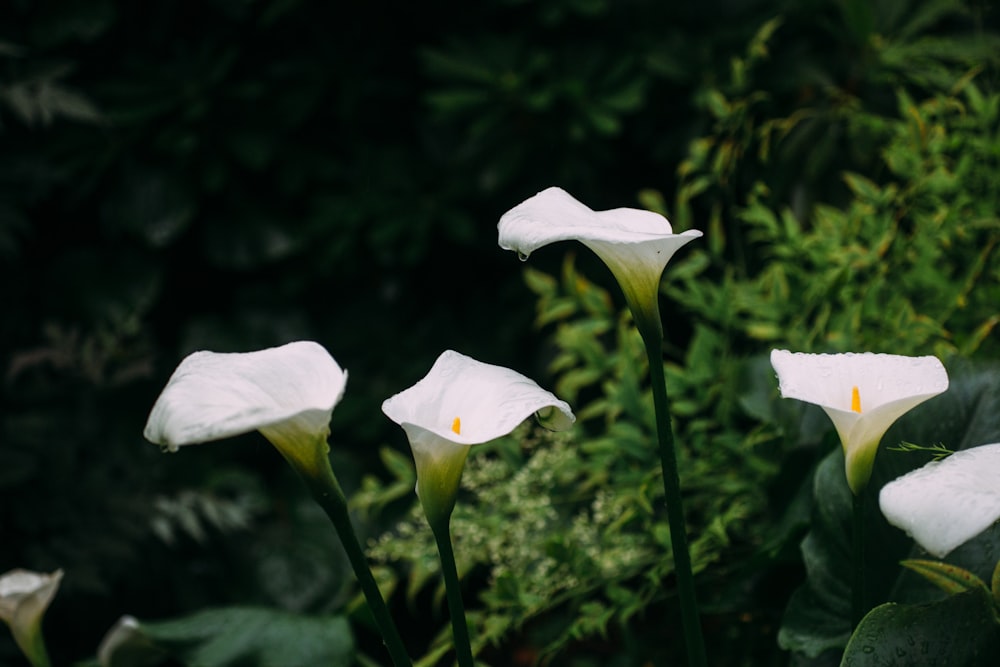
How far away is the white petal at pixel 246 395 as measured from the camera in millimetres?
395

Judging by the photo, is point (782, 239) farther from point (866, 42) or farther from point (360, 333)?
point (360, 333)

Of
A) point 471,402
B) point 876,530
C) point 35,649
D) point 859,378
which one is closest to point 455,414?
point 471,402

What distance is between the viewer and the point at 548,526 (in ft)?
3.00

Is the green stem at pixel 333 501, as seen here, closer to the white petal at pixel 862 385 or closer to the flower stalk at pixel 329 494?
the flower stalk at pixel 329 494

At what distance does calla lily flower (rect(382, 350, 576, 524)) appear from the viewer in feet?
1.45

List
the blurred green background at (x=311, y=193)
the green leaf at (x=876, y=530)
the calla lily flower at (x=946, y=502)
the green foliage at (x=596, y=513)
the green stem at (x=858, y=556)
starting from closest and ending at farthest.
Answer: the calla lily flower at (x=946, y=502)
the green stem at (x=858, y=556)
the green leaf at (x=876, y=530)
the green foliage at (x=596, y=513)
the blurred green background at (x=311, y=193)

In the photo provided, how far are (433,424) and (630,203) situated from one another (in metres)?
1.25

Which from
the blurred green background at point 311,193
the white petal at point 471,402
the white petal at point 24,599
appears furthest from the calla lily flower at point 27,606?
the blurred green background at point 311,193

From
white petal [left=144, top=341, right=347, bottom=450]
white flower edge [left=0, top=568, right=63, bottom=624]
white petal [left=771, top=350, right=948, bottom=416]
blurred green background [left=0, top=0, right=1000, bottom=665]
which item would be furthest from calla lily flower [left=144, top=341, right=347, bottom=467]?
blurred green background [left=0, top=0, right=1000, bottom=665]

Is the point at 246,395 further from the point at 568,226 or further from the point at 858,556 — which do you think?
the point at 858,556

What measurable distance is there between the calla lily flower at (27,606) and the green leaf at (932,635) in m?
0.55

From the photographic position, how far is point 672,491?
0.49 meters

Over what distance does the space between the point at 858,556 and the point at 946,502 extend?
0.12 meters

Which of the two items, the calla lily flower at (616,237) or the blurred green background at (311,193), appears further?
the blurred green background at (311,193)
